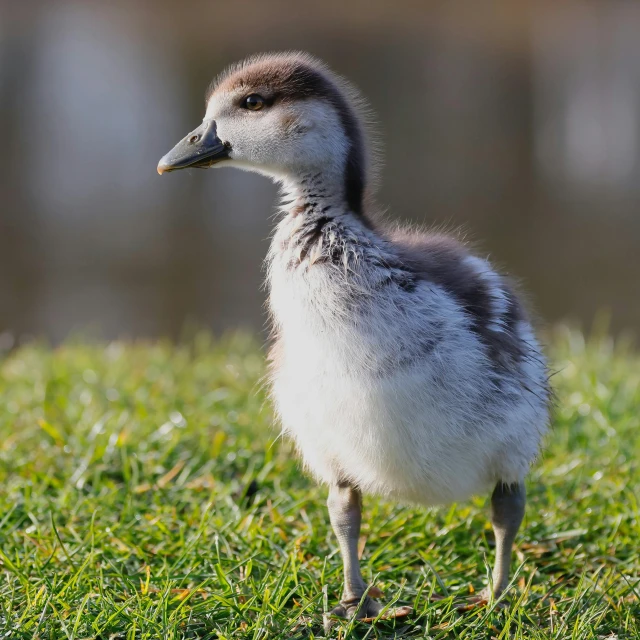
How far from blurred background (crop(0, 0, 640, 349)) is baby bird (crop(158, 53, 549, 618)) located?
7836 millimetres

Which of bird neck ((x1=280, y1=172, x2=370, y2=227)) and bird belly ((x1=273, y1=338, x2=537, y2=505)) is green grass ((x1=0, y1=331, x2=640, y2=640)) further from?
bird neck ((x1=280, y1=172, x2=370, y2=227))

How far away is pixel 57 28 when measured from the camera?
16.5 meters

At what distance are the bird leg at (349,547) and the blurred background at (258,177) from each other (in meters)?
7.85

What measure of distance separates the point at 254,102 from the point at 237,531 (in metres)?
1.49

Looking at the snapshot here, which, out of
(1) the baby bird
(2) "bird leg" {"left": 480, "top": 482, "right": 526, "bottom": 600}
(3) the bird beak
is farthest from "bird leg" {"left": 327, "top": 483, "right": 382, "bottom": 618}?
(3) the bird beak

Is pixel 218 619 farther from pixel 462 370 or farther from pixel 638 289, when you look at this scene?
pixel 638 289

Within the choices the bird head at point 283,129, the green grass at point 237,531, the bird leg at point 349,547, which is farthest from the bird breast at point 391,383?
the green grass at point 237,531

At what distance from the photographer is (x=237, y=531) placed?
350 cm

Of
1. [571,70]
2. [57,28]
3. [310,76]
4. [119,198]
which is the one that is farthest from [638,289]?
[57,28]

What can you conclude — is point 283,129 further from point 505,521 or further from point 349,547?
point 505,521

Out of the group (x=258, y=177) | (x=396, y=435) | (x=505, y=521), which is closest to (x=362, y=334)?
(x=396, y=435)

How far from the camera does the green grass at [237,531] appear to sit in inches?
114

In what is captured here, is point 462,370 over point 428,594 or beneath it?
over

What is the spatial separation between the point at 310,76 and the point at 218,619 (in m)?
1.68
